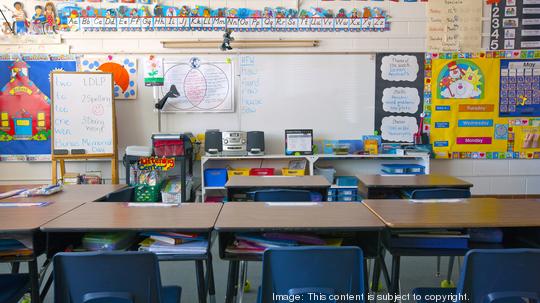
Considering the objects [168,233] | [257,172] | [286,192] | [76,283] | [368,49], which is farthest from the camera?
[368,49]

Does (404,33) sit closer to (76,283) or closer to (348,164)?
(348,164)

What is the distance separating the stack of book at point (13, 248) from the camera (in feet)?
5.40

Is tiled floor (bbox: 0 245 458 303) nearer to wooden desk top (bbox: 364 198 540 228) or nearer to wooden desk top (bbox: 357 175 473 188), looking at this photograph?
wooden desk top (bbox: 357 175 473 188)

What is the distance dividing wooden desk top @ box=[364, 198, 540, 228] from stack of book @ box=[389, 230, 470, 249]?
0.36 feet

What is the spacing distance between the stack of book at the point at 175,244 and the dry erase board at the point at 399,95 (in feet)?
10.8

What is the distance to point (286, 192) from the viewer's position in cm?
233

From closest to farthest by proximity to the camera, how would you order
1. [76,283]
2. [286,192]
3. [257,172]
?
[76,283] < [286,192] < [257,172]

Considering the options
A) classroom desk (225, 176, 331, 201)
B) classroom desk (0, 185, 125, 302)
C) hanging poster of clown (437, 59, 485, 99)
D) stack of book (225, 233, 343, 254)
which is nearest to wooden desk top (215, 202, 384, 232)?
stack of book (225, 233, 343, 254)

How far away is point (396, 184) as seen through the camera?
273 cm

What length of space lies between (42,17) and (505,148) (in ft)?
18.5

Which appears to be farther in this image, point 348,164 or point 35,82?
point 348,164

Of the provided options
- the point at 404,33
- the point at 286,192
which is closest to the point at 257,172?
the point at 286,192

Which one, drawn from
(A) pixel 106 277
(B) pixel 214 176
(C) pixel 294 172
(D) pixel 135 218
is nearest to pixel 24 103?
(B) pixel 214 176

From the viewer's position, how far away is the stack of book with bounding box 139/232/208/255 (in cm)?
164
